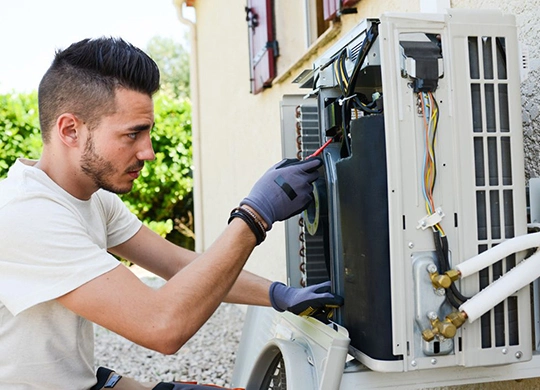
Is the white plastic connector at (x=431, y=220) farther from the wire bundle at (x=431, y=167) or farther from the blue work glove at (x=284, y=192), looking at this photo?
the blue work glove at (x=284, y=192)

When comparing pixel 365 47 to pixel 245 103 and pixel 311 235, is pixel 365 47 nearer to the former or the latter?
pixel 311 235

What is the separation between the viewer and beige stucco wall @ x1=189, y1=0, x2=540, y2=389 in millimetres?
1455

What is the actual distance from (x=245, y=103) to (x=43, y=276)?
380 centimetres

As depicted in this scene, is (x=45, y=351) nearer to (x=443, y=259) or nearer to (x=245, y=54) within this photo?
(x=443, y=259)

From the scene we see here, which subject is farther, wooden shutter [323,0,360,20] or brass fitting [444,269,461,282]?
wooden shutter [323,0,360,20]

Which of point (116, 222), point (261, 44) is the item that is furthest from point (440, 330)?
point (261, 44)

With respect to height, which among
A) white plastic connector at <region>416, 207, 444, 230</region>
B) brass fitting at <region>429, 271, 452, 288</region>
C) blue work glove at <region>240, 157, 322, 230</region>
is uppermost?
blue work glove at <region>240, 157, 322, 230</region>

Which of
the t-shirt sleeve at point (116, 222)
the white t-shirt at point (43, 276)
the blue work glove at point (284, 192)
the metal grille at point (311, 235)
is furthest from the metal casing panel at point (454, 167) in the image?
the t-shirt sleeve at point (116, 222)

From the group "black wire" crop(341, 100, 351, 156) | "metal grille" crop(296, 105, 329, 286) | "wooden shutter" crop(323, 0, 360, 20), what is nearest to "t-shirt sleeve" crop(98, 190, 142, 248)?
"metal grille" crop(296, 105, 329, 286)

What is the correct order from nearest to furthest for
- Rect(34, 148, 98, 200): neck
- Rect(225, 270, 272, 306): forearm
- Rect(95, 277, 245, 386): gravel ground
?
Rect(34, 148, 98, 200): neck
Rect(225, 270, 272, 306): forearm
Rect(95, 277, 245, 386): gravel ground

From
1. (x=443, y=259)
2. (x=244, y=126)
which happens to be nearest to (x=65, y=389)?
(x=443, y=259)

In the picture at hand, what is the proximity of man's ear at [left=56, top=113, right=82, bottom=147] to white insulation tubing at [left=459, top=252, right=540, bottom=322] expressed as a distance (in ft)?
3.49

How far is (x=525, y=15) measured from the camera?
1430 mm

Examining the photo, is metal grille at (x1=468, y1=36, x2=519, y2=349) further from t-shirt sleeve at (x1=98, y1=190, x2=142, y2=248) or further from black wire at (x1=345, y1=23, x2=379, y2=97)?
t-shirt sleeve at (x1=98, y1=190, x2=142, y2=248)
